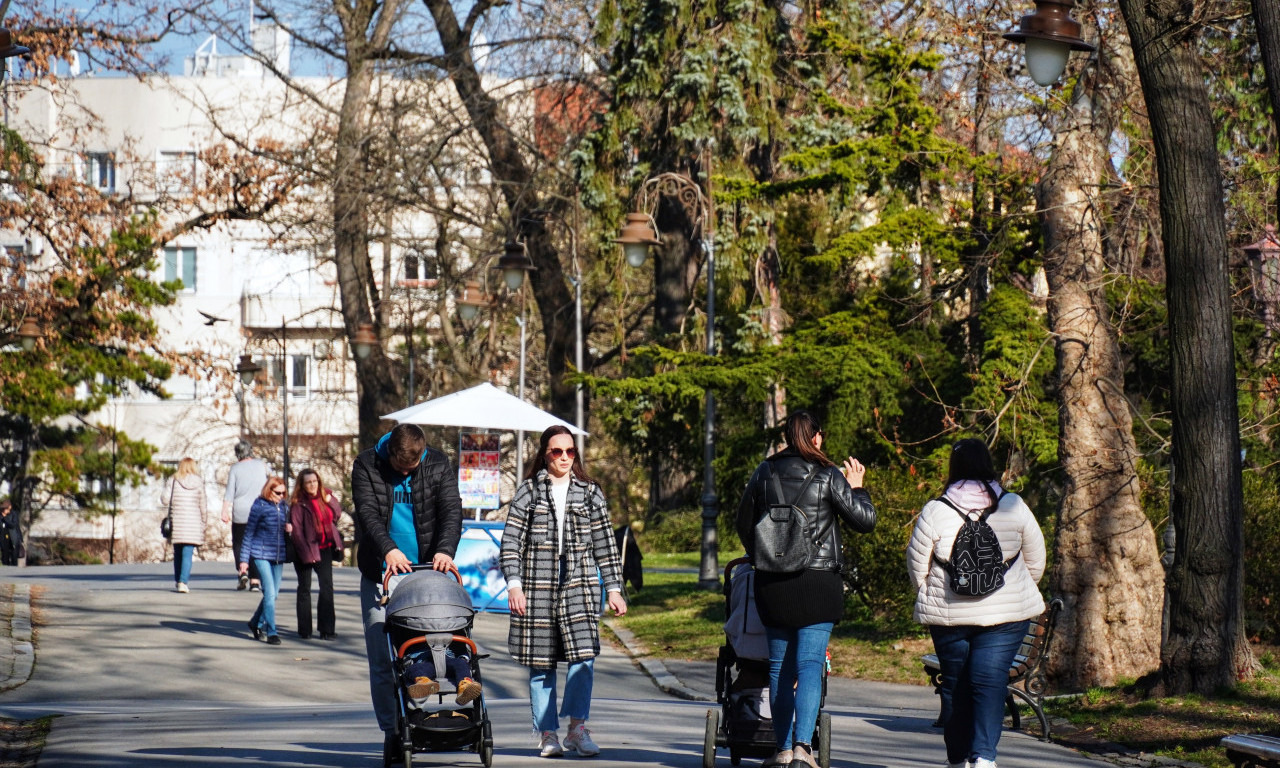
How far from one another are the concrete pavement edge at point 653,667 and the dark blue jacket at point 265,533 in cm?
405

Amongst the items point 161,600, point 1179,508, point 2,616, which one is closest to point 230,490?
point 161,600

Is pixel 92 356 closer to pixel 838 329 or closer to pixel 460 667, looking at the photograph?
pixel 838 329

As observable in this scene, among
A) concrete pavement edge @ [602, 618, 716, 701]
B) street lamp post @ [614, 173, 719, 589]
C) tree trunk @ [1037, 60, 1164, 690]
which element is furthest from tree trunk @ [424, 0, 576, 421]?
tree trunk @ [1037, 60, 1164, 690]

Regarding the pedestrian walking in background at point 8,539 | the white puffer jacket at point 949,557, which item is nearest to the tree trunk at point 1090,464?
the white puffer jacket at point 949,557

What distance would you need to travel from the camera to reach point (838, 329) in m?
19.0

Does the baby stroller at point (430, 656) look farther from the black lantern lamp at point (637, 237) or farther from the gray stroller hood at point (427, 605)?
the black lantern lamp at point (637, 237)

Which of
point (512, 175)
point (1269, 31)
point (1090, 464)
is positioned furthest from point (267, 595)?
point (512, 175)

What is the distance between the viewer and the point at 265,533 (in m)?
17.6

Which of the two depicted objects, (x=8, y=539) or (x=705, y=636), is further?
(x=8, y=539)

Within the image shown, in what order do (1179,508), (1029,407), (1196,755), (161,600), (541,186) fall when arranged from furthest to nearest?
→ (541,186) < (161,600) < (1029,407) < (1179,508) < (1196,755)

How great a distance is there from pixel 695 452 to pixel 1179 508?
42.5 feet

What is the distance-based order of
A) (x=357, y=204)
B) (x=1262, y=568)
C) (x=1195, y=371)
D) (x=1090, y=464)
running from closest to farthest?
1. (x=1195, y=371)
2. (x=1090, y=464)
3. (x=1262, y=568)
4. (x=357, y=204)

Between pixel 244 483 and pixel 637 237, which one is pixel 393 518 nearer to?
pixel 244 483

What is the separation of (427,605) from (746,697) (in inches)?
69.5
